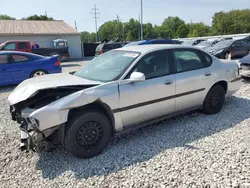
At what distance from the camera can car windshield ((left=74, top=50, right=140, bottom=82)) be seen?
10.7 feet

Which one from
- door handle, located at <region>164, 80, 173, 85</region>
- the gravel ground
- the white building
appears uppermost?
the white building

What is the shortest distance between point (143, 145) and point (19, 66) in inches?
246

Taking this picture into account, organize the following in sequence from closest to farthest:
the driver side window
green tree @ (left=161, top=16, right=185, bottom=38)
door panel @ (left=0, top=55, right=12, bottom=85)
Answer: the driver side window → door panel @ (left=0, top=55, right=12, bottom=85) → green tree @ (left=161, top=16, right=185, bottom=38)

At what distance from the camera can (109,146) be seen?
A: 3.29 m

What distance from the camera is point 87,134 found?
115 inches

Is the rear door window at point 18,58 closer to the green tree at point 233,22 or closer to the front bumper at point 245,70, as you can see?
the front bumper at point 245,70

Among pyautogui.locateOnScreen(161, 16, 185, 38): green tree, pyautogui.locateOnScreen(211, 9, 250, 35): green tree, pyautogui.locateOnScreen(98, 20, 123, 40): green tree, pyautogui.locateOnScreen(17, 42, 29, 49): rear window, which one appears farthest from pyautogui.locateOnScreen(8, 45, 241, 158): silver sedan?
pyautogui.locateOnScreen(161, 16, 185, 38): green tree

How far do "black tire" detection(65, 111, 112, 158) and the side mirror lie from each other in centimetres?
71

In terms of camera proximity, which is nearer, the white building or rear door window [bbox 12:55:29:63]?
rear door window [bbox 12:55:29:63]

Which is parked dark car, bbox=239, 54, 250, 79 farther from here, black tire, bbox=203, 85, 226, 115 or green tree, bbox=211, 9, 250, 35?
green tree, bbox=211, 9, 250, 35

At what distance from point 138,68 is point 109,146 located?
1353 mm

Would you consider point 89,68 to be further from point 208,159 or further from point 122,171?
point 208,159


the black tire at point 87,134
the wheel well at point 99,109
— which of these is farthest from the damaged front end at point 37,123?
the wheel well at point 99,109

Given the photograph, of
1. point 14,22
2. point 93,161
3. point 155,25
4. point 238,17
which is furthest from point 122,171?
point 155,25
